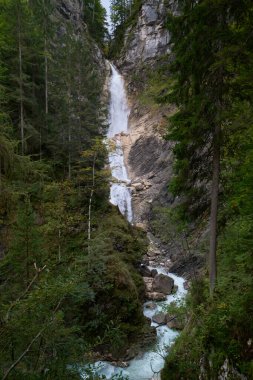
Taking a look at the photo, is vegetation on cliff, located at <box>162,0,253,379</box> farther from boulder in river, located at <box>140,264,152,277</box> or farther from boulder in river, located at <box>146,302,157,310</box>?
boulder in river, located at <box>140,264,152,277</box>

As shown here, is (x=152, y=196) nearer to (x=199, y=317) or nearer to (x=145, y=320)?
(x=145, y=320)

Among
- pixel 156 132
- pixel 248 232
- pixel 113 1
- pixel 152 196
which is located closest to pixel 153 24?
pixel 113 1

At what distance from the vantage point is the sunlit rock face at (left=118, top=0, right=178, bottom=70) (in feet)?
145

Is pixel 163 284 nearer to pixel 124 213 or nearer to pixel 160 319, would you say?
pixel 160 319

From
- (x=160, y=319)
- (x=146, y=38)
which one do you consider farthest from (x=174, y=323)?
(x=146, y=38)

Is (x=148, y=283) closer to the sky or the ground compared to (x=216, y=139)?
closer to the ground

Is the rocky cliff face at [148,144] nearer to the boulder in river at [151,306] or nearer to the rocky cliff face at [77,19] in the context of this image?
the boulder in river at [151,306]

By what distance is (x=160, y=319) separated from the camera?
15336 mm

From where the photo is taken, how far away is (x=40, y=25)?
2405cm

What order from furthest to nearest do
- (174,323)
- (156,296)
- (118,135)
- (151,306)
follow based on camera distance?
1. (118,135)
2. (156,296)
3. (151,306)
4. (174,323)

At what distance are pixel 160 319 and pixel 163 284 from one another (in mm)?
3038

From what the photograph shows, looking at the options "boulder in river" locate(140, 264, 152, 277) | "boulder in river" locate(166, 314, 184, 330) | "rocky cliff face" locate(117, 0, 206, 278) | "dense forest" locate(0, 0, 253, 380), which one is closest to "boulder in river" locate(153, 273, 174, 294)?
"boulder in river" locate(140, 264, 152, 277)

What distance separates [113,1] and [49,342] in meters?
61.4

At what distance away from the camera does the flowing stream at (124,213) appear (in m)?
11.9
